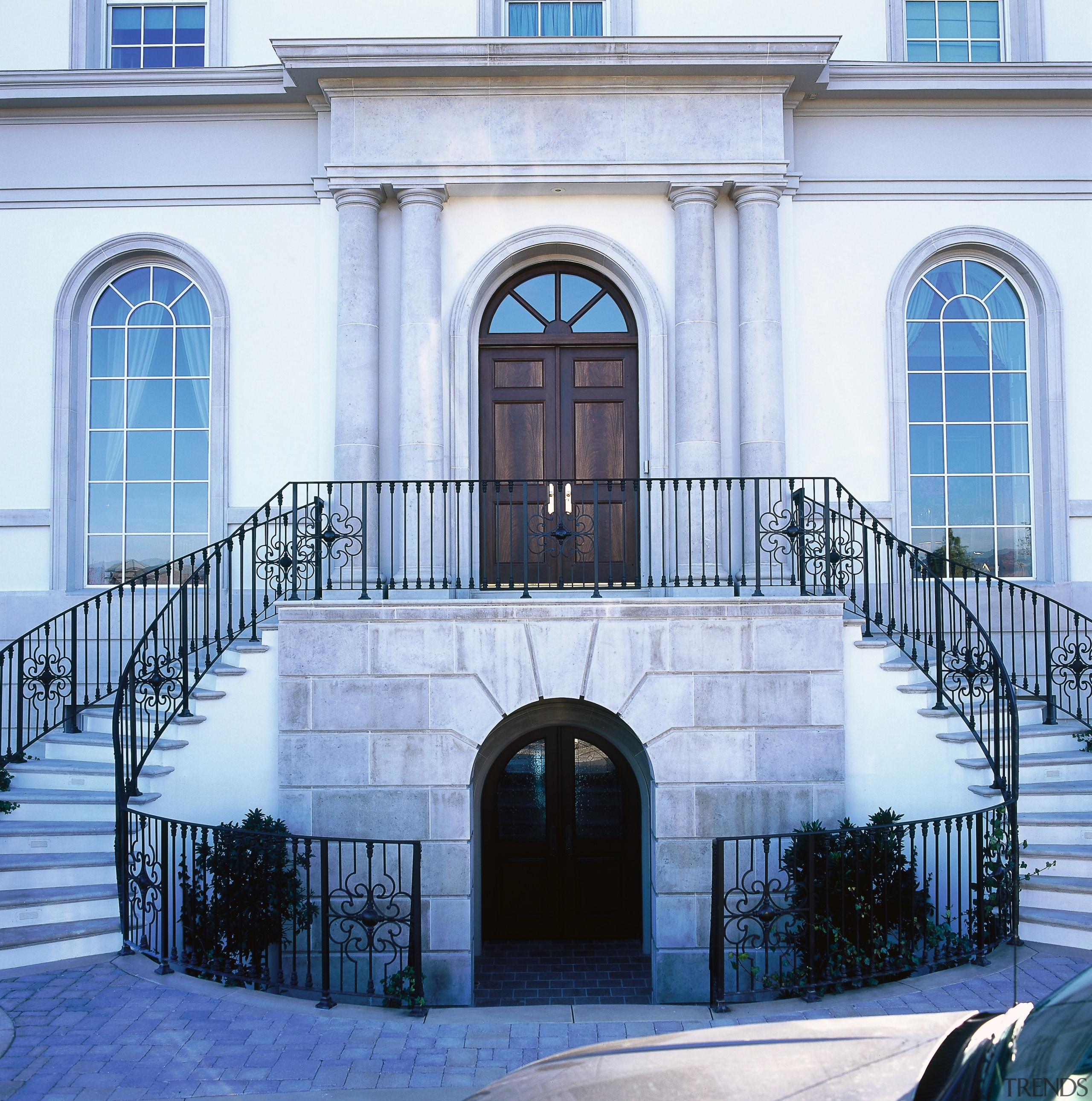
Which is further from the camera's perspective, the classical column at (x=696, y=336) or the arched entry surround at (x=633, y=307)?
the arched entry surround at (x=633, y=307)

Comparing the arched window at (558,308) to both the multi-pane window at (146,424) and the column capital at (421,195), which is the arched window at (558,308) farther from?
the multi-pane window at (146,424)

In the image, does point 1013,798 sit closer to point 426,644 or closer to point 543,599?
point 543,599

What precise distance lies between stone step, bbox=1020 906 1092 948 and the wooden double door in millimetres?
4246

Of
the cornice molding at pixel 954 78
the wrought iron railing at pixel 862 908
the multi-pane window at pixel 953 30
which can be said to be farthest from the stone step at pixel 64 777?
the multi-pane window at pixel 953 30

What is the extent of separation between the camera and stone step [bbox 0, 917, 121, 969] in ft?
25.0

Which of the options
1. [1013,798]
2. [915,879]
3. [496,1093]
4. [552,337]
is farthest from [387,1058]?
[552,337]

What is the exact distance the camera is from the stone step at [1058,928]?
25.4 ft

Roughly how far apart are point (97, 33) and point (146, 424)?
4.94 meters

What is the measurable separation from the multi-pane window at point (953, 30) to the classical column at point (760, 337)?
313 cm

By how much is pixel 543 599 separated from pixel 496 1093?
19.1ft

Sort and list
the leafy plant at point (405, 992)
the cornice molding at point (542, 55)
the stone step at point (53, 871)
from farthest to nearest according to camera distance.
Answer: the cornice molding at point (542, 55), the stone step at point (53, 871), the leafy plant at point (405, 992)

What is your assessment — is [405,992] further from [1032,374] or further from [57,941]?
Result: [1032,374]

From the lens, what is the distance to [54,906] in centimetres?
793

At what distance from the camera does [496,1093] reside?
3396 millimetres
